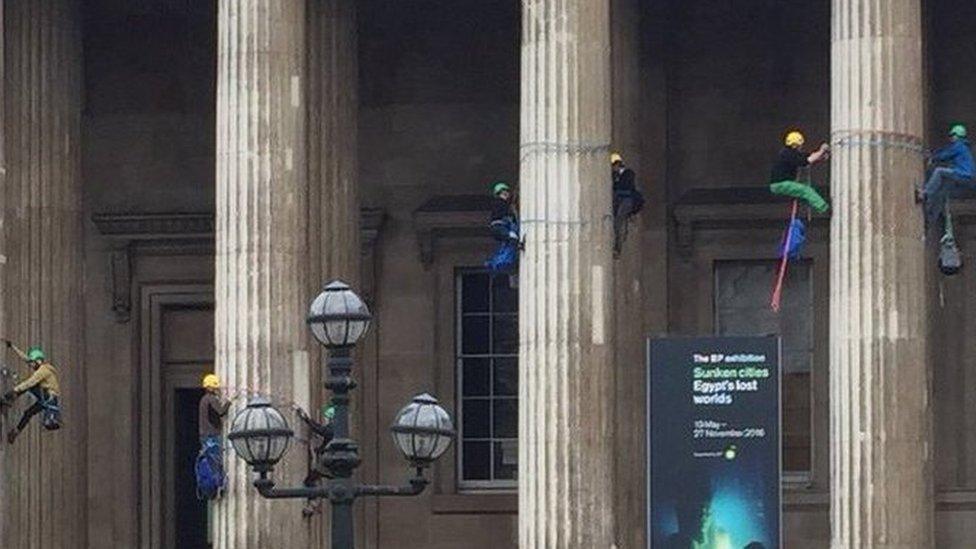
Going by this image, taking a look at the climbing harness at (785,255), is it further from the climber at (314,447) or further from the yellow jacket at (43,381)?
the yellow jacket at (43,381)

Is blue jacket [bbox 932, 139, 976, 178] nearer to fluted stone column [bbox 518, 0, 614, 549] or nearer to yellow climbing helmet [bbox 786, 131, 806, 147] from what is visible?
yellow climbing helmet [bbox 786, 131, 806, 147]

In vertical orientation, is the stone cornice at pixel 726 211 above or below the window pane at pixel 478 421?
above

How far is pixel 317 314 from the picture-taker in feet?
137

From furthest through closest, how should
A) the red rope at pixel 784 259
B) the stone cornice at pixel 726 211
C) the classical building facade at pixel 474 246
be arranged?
the stone cornice at pixel 726 211
the red rope at pixel 784 259
the classical building facade at pixel 474 246

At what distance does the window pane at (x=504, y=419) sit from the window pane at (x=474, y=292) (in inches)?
60.1

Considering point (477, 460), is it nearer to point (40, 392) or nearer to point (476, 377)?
point (476, 377)

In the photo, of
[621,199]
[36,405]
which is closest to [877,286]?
[621,199]

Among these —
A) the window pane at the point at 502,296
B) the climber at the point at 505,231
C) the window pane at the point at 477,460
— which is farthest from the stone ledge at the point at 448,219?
the climber at the point at 505,231

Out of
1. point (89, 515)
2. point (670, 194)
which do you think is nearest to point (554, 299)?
point (670, 194)

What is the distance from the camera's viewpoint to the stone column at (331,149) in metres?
58.3

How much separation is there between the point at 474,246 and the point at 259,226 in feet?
25.8

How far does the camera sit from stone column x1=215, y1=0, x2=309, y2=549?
55.8 meters

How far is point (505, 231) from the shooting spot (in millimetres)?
56656

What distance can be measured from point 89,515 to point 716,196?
439 inches
